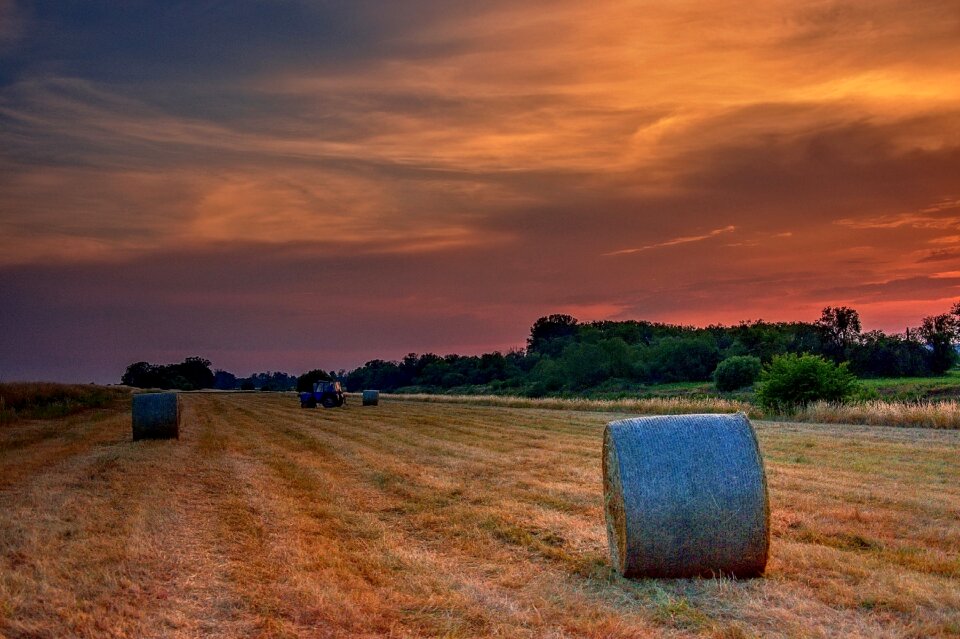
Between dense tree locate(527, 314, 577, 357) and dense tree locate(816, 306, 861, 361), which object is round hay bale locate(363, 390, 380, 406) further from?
dense tree locate(527, 314, 577, 357)

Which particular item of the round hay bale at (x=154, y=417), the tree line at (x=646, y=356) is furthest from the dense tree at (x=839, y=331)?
the round hay bale at (x=154, y=417)

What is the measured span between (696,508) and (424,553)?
3.09 metres

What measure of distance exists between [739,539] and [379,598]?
11.3 feet

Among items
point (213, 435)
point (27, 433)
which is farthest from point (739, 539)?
point (27, 433)

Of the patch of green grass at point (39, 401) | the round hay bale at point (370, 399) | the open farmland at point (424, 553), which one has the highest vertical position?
the patch of green grass at point (39, 401)

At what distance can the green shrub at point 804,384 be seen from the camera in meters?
34.9

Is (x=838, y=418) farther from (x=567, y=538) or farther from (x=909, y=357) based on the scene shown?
(x=909, y=357)

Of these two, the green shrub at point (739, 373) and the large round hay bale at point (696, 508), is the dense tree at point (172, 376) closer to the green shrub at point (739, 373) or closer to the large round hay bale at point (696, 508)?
the green shrub at point (739, 373)

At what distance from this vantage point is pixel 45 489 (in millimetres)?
14086

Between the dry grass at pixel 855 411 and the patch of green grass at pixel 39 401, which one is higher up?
the patch of green grass at pixel 39 401

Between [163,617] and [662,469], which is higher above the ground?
[662,469]

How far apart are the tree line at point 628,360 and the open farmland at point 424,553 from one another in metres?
24.3

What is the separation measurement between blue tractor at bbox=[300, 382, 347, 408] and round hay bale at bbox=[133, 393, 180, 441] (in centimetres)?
2281

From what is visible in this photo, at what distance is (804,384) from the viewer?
35.1 metres
